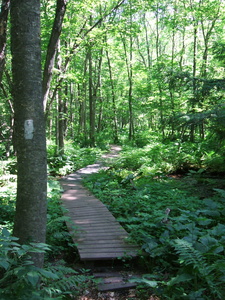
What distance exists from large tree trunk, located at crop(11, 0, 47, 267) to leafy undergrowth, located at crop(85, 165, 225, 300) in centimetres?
150

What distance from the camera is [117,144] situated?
24906 mm

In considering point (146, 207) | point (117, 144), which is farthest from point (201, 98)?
point (117, 144)

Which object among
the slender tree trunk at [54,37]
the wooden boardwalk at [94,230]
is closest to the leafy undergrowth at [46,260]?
the wooden boardwalk at [94,230]

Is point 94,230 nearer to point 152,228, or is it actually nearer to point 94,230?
point 94,230

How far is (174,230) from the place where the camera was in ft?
14.8

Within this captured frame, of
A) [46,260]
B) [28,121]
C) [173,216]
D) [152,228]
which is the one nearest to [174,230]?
[152,228]

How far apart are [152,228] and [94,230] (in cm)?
121

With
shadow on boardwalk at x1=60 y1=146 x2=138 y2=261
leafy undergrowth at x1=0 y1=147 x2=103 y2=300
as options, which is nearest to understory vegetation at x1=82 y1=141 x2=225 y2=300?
shadow on boardwalk at x1=60 y1=146 x2=138 y2=261

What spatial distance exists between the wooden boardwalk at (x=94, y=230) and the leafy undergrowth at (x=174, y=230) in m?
0.24

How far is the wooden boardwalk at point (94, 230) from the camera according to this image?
14.0 feet

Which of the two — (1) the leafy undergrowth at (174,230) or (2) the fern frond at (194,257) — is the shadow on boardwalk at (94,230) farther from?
(2) the fern frond at (194,257)

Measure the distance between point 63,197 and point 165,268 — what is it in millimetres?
4646

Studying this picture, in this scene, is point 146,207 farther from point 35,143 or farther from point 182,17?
point 182,17

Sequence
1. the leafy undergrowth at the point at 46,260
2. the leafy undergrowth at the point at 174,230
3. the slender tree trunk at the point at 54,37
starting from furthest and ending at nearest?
the slender tree trunk at the point at 54,37, the leafy undergrowth at the point at 174,230, the leafy undergrowth at the point at 46,260
